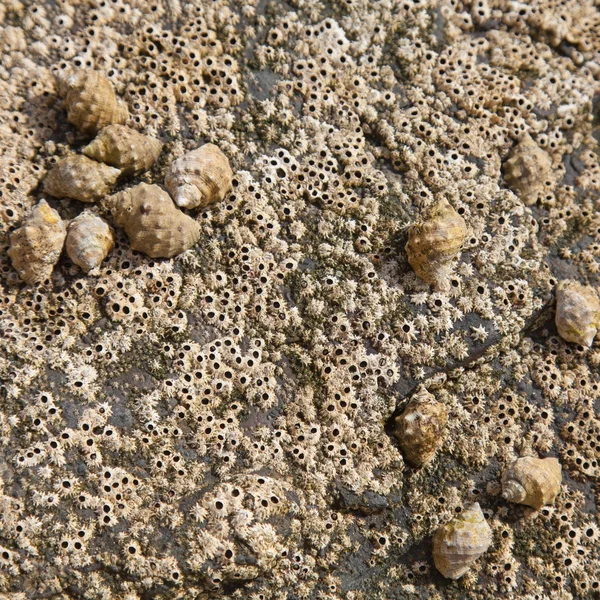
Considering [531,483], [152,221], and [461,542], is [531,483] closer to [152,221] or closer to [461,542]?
[461,542]

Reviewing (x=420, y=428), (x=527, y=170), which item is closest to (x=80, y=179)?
(x=420, y=428)

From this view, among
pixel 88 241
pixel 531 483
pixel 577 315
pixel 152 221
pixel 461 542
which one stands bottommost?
pixel 461 542

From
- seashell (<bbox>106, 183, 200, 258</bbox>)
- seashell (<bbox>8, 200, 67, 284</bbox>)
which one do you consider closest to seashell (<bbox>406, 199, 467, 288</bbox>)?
seashell (<bbox>106, 183, 200, 258</bbox>)

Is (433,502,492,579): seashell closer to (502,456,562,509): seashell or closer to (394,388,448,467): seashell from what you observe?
(502,456,562,509): seashell

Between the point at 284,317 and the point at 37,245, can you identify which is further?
the point at 284,317

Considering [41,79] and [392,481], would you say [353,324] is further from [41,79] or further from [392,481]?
[41,79]

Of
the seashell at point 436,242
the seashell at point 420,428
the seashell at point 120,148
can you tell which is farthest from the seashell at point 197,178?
the seashell at point 420,428

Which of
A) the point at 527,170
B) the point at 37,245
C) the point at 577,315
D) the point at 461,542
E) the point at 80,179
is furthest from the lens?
the point at 527,170
